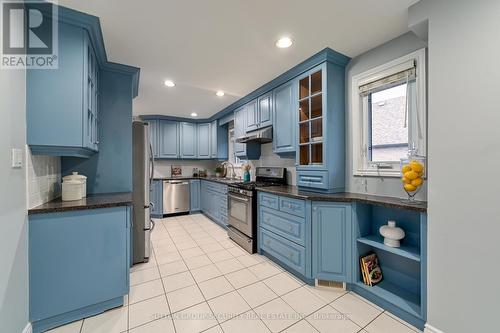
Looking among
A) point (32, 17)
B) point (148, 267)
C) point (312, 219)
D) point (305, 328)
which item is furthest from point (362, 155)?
point (32, 17)

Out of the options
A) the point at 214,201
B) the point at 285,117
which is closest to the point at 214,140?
the point at 214,201

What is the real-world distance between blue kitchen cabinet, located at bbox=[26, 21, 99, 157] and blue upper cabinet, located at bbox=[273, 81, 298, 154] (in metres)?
2.19

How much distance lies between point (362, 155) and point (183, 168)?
4648mm

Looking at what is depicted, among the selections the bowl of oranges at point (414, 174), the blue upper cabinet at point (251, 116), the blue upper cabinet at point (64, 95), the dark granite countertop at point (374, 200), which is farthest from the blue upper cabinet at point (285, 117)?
the blue upper cabinet at point (64, 95)

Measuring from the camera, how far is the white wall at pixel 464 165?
125cm

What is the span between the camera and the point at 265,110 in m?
3.29

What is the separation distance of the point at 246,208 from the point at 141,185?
145 cm

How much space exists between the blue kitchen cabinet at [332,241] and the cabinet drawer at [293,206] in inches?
4.7

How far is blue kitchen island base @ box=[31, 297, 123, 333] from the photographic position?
1.55m

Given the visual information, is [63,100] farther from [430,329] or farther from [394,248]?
[430,329]

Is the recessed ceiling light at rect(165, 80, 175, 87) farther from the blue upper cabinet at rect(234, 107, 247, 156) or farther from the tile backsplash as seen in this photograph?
the tile backsplash

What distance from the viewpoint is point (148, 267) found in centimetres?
254

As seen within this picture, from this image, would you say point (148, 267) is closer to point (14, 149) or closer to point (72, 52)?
point (14, 149)

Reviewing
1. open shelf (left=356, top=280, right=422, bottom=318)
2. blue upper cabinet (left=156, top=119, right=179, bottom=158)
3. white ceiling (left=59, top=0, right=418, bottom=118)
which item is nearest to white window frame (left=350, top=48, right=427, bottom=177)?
white ceiling (left=59, top=0, right=418, bottom=118)
